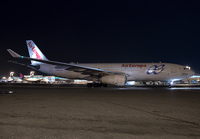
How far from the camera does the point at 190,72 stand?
27250mm

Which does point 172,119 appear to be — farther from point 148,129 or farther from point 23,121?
point 23,121

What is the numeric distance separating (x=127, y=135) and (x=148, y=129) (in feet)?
2.48

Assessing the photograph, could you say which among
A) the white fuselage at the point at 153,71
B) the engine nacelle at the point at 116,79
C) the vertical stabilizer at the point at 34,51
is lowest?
the engine nacelle at the point at 116,79

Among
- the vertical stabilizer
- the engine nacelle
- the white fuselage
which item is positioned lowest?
the engine nacelle

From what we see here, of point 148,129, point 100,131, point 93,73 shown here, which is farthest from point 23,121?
point 93,73

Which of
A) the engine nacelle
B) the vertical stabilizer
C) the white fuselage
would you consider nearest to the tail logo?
the vertical stabilizer

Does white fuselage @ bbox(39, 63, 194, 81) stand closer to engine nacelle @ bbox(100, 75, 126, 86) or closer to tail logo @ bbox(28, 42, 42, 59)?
engine nacelle @ bbox(100, 75, 126, 86)

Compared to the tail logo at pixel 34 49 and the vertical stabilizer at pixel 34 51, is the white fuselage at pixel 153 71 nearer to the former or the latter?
the vertical stabilizer at pixel 34 51

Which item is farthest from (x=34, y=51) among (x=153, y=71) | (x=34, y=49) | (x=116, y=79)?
(x=153, y=71)

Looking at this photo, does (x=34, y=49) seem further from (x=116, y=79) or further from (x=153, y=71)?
(x=153, y=71)

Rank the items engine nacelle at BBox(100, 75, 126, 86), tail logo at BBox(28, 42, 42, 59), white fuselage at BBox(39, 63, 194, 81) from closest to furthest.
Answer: engine nacelle at BBox(100, 75, 126, 86) < white fuselage at BBox(39, 63, 194, 81) < tail logo at BBox(28, 42, 42, 59)

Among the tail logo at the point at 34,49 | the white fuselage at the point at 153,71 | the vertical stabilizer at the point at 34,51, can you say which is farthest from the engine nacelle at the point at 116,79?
the tail logo at the point at 34,49

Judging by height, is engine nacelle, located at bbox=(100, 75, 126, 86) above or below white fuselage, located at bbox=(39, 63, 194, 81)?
below

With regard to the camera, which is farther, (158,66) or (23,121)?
(158,66)
